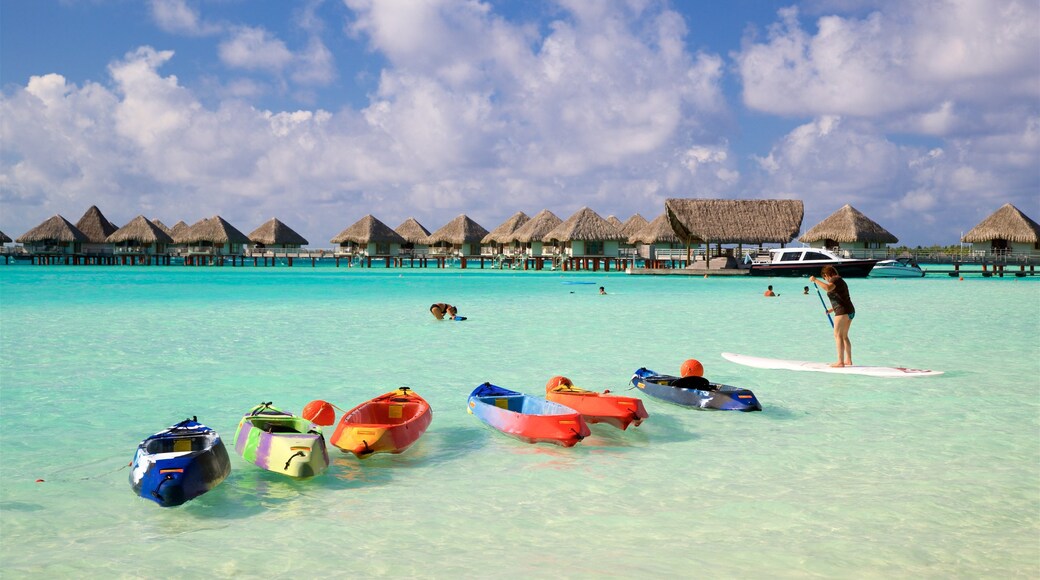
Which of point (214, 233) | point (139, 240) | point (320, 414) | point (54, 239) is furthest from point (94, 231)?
point (320, 414)

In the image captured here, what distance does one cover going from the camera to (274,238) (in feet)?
198

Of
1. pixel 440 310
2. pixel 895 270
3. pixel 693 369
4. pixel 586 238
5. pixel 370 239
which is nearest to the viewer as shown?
pixel 693 369

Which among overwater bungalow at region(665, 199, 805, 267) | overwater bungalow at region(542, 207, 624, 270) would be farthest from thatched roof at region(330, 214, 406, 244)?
overwater bungalow at region(665, 199, 805, 267)

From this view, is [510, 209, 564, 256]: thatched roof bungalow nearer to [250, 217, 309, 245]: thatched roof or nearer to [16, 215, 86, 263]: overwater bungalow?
[250, 217, 309, 245]: thatched roof

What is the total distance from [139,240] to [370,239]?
1651 cm

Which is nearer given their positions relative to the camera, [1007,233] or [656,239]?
[1007,233]

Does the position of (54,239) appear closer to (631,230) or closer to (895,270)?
(631,230)

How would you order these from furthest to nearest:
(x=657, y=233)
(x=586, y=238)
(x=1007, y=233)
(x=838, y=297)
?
(x=657, y=233)
(x=586, y=238)
(x=1007, y=233)
(x=838, y=297)

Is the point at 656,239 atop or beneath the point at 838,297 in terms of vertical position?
atop

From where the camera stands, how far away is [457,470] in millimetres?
5871

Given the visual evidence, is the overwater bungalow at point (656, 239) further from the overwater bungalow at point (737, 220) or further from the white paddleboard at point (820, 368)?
the white paddleboard at point (820, 368)

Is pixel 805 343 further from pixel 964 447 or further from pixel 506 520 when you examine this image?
pixel 506 520

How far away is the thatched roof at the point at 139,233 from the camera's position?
5853cm

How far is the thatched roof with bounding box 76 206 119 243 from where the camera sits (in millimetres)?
61431
